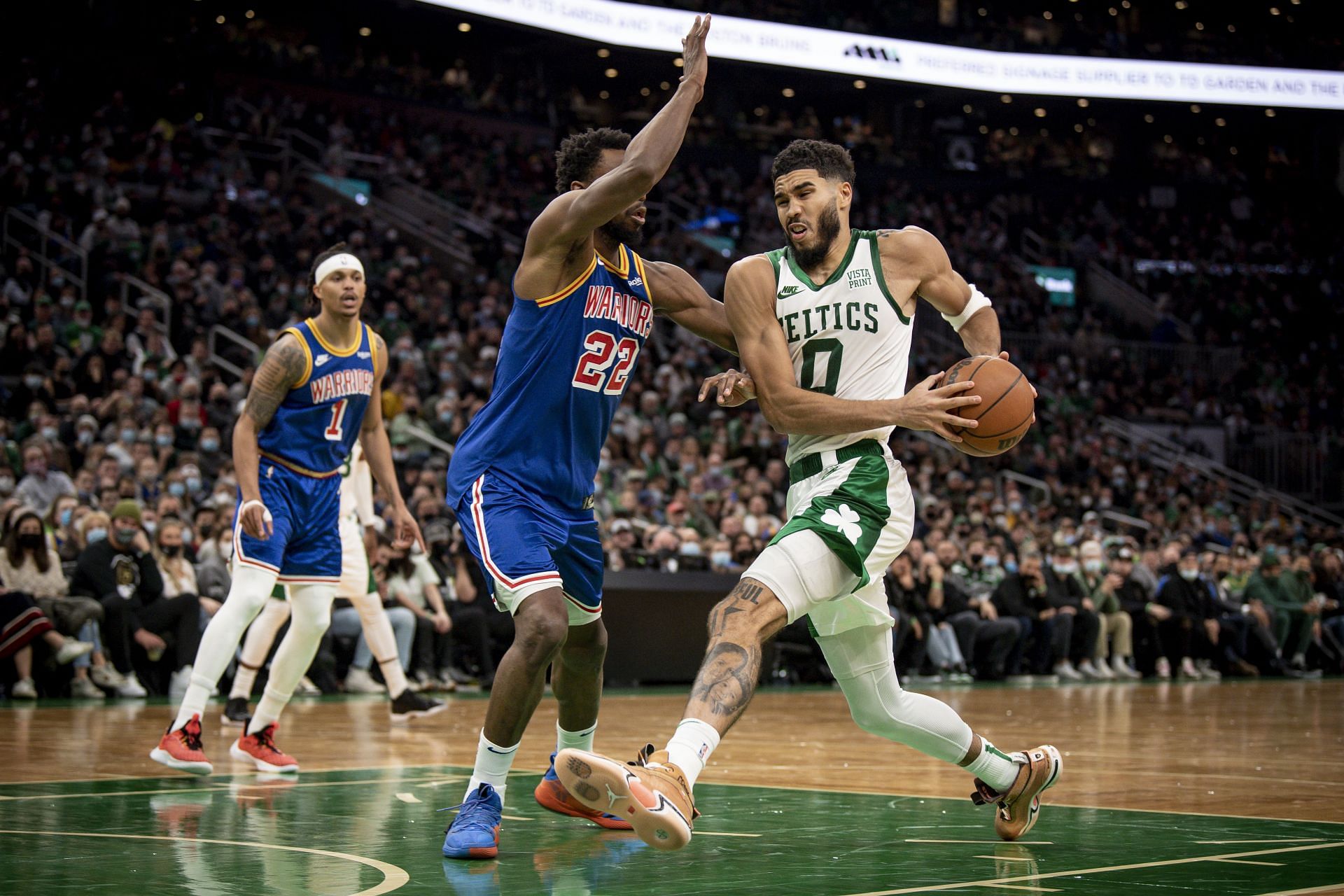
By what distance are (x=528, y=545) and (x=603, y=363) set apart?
0.73m

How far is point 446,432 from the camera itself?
18.6 meters

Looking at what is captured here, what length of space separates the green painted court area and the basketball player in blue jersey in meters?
0.98

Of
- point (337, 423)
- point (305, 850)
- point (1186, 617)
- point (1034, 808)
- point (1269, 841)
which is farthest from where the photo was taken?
point (1186, 617)

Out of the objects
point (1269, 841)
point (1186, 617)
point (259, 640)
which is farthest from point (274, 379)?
point (1186, 617)

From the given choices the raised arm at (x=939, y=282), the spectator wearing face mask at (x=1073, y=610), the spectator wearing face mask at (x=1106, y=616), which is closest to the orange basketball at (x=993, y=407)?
the raised arm at (x=939, y=282)

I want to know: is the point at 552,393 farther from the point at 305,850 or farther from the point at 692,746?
the point at 305,850

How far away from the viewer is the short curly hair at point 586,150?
536 centimetres

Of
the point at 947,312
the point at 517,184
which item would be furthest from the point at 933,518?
the point at 947,312

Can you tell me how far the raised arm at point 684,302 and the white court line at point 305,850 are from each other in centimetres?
213

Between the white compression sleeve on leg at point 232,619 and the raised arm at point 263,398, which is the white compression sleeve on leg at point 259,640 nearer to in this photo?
the white compression sleeve on leg at point 232,619

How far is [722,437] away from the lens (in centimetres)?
2053

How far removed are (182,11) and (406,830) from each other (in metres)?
25.7

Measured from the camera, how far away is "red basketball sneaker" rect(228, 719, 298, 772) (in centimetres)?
729

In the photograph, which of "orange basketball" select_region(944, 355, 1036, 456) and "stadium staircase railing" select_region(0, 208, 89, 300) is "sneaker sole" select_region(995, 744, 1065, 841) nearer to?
"orange basketball" select_region(944, 355, 1036, 456)
